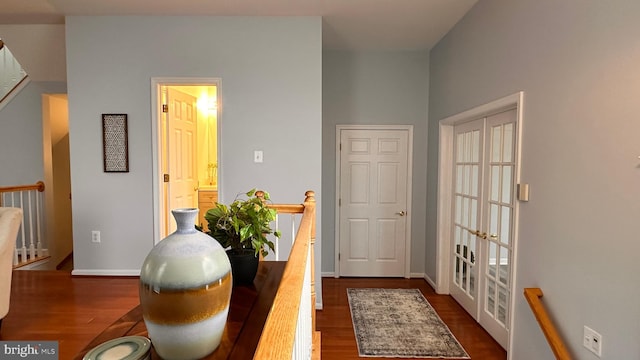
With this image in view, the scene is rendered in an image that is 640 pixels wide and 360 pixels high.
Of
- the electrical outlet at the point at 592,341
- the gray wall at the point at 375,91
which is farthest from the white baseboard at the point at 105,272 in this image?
the electrical outlet at the point at 592,341

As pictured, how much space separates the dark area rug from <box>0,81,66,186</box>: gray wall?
4.56 m

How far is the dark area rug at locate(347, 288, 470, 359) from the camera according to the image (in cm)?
270

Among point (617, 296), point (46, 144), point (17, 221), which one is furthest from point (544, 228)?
point (46, 144)

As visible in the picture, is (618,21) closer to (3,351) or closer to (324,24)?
(324,24)

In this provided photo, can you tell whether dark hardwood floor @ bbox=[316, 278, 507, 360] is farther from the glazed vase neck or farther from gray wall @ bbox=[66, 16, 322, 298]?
the glazed vase neck

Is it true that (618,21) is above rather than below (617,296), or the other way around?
above

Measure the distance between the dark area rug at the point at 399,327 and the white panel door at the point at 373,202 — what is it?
1.70 ft

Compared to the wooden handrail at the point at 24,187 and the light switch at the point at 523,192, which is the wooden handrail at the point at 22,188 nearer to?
the wooden handrail at the point at 24,187

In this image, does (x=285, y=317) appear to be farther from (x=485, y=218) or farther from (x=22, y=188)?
(x=22, y=188)

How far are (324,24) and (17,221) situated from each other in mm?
3186

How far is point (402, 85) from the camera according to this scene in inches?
169

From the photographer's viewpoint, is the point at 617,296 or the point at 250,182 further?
the point at 250,182

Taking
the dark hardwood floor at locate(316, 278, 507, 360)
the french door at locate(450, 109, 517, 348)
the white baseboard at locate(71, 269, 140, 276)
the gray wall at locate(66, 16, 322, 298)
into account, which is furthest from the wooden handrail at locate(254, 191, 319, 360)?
the white baseboard at locate(71, 269, 140, 276)

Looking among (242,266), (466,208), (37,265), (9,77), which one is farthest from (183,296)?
(9,77)
